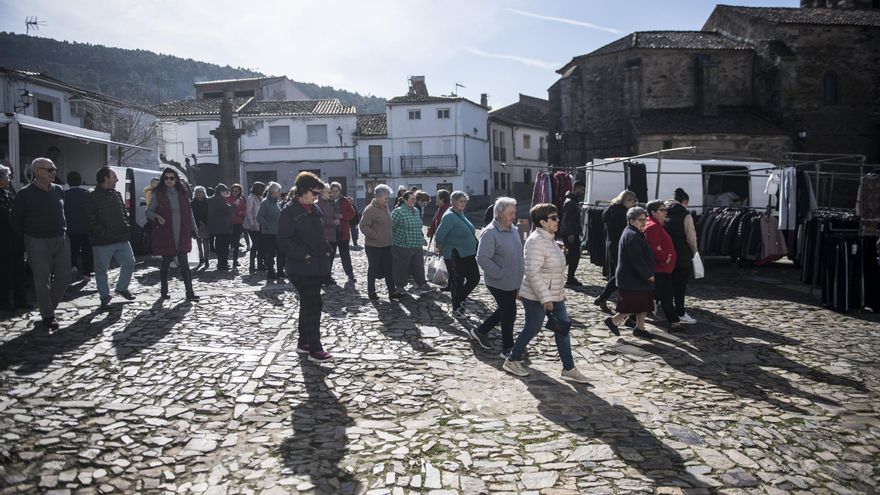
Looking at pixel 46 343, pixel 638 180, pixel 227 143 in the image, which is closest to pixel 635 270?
pixel 46 343

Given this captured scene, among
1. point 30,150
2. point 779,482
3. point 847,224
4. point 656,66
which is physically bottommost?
point 779,482

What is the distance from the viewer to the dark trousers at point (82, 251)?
1000 centimetres

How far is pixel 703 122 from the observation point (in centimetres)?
3097

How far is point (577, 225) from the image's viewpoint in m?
10.5

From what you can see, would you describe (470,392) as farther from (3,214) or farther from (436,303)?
(3,214)

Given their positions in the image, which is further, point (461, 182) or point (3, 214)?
point (461, 182)

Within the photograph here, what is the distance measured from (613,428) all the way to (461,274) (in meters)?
3.87

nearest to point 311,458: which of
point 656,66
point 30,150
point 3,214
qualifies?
point 3,214

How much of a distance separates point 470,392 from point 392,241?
4475 millimetres

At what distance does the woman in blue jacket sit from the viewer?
311 inches

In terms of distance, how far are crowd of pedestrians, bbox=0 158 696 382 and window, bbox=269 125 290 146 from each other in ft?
115

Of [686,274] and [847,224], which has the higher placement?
[847,224]

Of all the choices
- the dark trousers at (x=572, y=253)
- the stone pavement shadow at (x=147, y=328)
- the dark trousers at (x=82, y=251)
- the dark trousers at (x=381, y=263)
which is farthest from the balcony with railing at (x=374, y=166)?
the stone pavement shadow at (x=147, y=328)

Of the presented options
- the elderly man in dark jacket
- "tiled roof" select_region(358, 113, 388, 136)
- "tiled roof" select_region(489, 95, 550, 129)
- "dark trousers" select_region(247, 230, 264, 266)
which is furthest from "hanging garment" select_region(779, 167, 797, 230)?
"tiled roof" select_region(489, 95, 550, 129)
